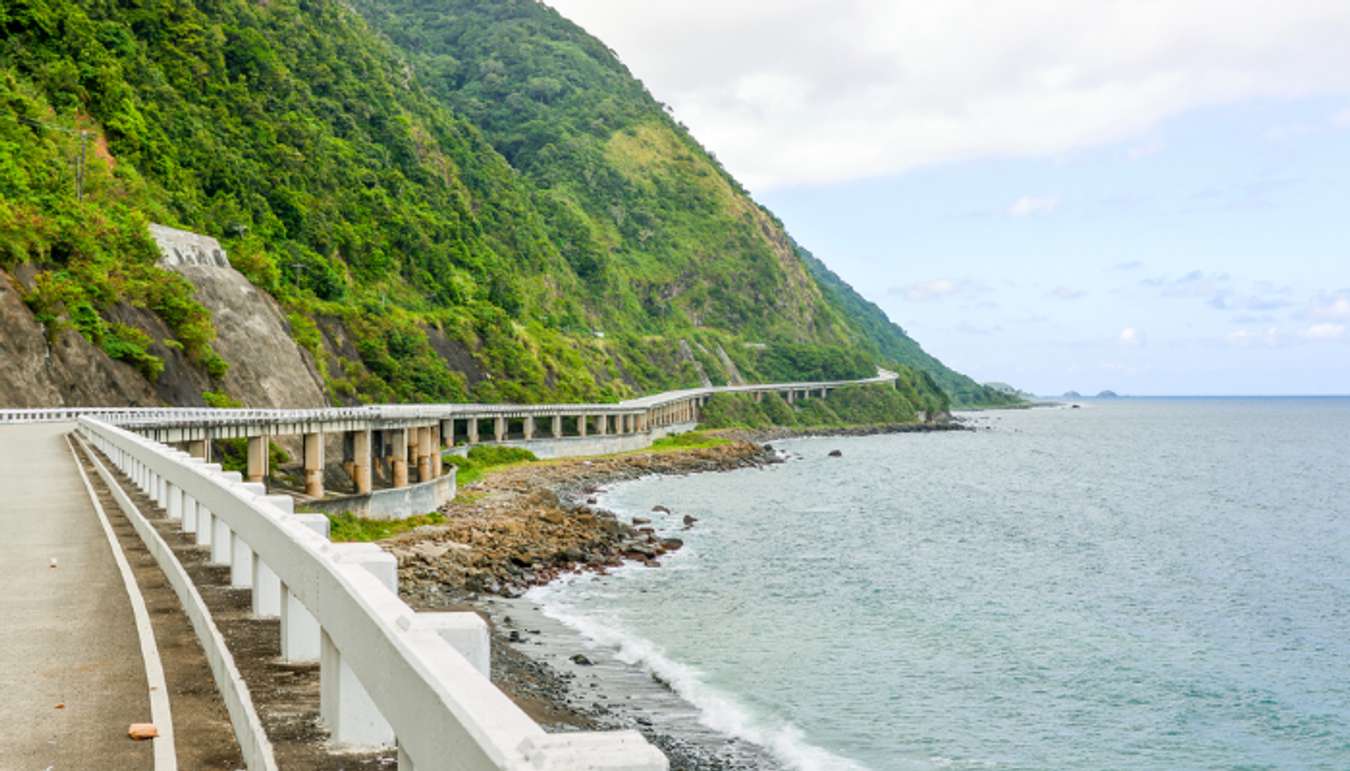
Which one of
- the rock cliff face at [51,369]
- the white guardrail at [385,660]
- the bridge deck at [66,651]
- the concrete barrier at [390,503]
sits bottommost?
the concrete barrier at [390,503]

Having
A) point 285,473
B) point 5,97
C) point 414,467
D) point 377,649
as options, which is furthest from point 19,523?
point 5,97

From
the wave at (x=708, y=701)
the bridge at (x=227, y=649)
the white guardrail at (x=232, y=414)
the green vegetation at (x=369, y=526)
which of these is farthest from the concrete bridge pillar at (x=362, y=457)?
the bridge at (x=227, y=649)

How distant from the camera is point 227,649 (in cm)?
743

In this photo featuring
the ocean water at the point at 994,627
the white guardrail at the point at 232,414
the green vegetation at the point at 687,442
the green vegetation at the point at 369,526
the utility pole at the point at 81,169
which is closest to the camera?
the ocean water at the point at 994,627

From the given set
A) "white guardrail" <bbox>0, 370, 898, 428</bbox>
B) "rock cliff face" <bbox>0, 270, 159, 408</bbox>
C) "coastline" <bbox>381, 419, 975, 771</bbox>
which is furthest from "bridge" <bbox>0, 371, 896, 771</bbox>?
"rock cliff face" <bbox>0, 270, 159, 408</bbox>

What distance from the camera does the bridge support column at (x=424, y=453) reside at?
69.7 m

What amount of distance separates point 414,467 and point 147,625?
207 feet

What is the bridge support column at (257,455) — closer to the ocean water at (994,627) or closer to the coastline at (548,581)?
the coastline at (548,581)

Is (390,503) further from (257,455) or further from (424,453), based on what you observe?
(424,453)

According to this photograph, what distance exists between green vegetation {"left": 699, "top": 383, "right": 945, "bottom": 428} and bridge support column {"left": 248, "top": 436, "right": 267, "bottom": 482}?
104 metres

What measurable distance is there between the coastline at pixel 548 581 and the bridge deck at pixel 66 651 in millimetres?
9802

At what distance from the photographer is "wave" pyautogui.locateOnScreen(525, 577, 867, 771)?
2277 centimetres

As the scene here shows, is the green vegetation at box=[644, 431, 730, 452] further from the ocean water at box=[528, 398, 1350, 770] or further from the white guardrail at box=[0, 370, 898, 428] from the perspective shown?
the ocean water at box=[528, 398, 1350, 770]

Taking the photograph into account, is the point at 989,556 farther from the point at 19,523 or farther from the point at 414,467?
the point at 19,523
